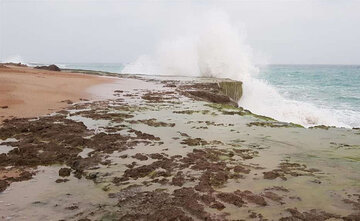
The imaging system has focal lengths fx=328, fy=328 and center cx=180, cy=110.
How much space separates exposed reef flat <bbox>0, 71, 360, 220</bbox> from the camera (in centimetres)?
400

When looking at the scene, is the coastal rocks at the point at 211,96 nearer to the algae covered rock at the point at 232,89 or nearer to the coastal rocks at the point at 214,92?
the coastal rocks at the point at 214,92

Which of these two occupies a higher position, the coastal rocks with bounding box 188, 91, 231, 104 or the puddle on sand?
the coastal rocks with bounding box 188, 91, 231, 104

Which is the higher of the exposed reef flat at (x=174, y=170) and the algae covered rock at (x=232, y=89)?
the algae covered rock at (x=232, y=89)

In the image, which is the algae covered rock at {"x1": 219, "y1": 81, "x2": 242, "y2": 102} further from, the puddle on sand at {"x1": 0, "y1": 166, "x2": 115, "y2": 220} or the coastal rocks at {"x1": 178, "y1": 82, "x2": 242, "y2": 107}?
the puddle on sand at {"x1": 0, "y1": 166, "x2": 115, "y2": 220}

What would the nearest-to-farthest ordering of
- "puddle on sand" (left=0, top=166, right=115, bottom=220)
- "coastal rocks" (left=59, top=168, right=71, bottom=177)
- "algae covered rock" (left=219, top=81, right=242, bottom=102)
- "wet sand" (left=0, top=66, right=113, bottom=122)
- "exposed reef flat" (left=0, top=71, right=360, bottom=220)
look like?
A: "puddle on sand" (left=0, top=166, right=115, bottom=220)
"exposed reef flat" (left=0, top=71, right=360, bottom=220)
"coastal rocks" (left=59, top=168, right=71, bottom=177)
"wet sand" (left=0, top=66, right=113, bottom=122)
"algae covered rock" (left=219, top=81, right=242, bottom=102)

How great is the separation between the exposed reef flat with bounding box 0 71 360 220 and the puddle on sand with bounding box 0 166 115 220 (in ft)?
0.04

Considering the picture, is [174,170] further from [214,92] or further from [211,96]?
[214,92]

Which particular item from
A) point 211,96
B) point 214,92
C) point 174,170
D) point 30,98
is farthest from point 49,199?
point 214,92

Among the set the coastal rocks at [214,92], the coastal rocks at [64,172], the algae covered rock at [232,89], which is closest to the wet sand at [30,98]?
the coastal rocks at [64,172]

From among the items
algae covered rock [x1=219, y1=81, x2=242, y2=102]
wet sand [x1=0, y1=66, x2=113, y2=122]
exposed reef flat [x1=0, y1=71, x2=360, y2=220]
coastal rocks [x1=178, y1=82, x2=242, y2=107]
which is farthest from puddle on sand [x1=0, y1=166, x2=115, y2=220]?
algae covered rock [x1=219, y1=81, x2=242, y2=102]

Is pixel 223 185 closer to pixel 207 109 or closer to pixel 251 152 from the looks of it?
pixel 251 152

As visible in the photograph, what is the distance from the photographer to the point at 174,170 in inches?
210

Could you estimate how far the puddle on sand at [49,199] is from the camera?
3.89 m

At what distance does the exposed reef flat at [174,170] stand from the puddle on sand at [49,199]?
0.5 inches
